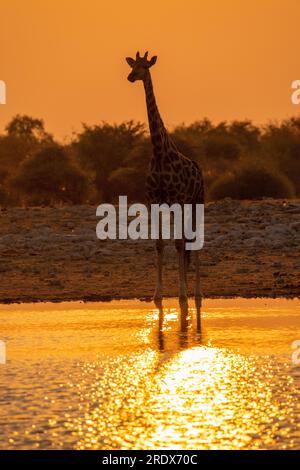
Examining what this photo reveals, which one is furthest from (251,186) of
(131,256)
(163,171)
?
(163,171)

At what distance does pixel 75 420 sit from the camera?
9047mm

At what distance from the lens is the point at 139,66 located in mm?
17797

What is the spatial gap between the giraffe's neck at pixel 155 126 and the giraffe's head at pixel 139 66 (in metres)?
0.13

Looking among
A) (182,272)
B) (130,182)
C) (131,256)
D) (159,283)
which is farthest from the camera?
(130,182)

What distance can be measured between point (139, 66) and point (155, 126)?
A: 90cm

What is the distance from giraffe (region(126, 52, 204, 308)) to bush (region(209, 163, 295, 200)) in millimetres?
20743

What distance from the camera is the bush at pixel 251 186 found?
39062 mm

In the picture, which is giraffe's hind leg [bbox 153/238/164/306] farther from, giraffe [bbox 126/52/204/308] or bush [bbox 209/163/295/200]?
bush [bbox 209/163/295/200]

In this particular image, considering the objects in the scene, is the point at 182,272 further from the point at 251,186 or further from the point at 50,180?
the point at 50,180

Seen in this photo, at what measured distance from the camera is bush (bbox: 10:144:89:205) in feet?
152
